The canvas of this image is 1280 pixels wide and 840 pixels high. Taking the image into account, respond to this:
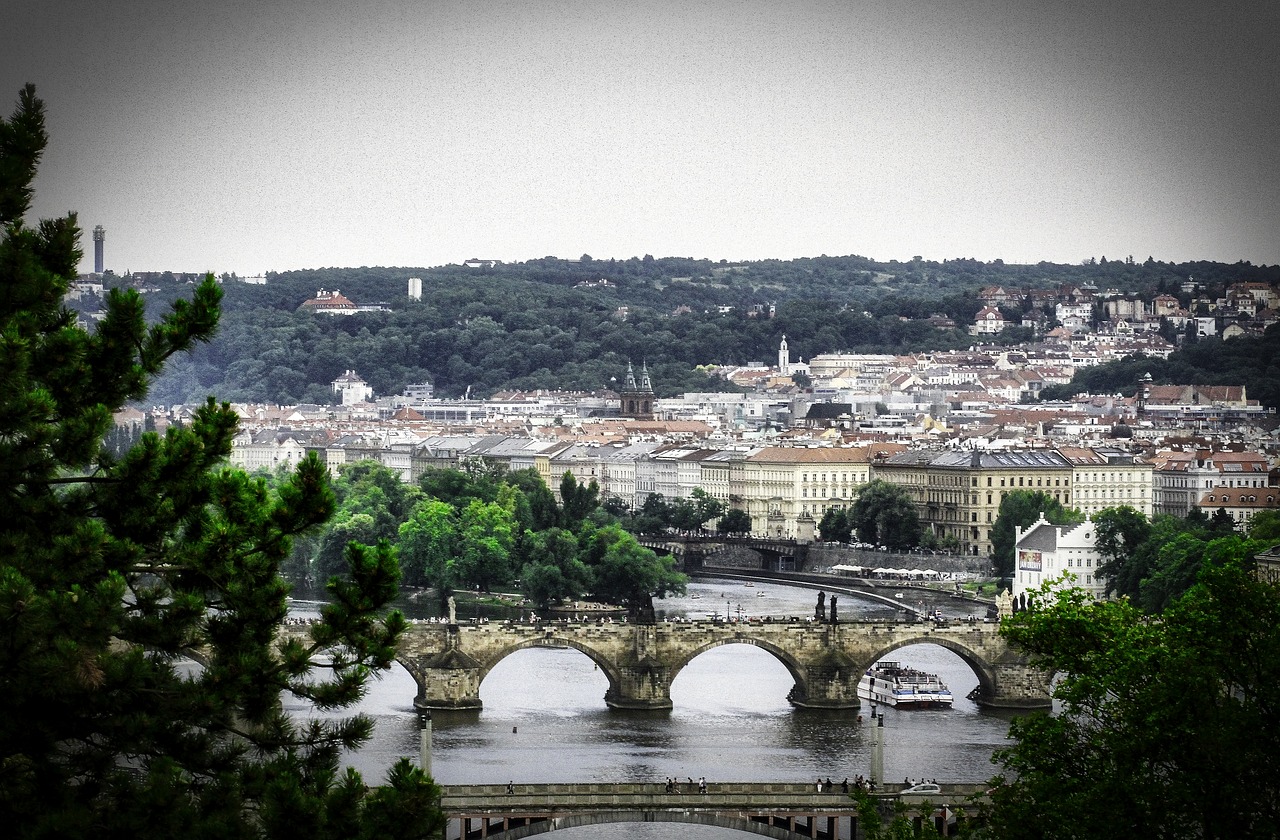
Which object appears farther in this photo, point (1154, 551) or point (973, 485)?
point (973, 485)

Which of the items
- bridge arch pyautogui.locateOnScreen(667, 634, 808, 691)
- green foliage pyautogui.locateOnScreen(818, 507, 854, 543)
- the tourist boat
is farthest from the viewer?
green foliage pyautogui.locateOnScreen(818, 507, 854, 543)

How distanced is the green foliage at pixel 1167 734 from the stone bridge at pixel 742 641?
20.8m

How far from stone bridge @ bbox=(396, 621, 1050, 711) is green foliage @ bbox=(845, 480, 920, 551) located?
107ft

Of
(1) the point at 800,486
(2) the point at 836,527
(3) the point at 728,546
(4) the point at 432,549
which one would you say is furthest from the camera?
(1) the point at 800,486

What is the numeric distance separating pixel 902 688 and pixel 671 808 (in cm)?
1346

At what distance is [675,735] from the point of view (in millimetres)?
39750

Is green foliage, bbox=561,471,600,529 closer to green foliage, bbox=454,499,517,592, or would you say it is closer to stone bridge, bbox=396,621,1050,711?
green foliage, bbox=454,499,517,592

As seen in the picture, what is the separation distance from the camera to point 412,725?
3959 centimetres

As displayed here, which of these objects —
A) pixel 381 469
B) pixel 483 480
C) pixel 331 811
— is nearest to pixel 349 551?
pixel 331 811

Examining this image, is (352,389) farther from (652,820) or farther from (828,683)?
(652,820)

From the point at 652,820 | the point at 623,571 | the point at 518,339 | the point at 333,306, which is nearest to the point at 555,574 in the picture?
the point at 623,571

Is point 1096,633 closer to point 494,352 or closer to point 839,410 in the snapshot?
point 839,410

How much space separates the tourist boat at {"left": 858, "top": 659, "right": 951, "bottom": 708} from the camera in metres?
43.3

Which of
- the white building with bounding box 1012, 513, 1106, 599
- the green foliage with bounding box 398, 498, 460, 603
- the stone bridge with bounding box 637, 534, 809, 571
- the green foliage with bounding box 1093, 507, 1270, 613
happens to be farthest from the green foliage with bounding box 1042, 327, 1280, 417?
the green foliage with bounding box 398, 498, 460, 603
